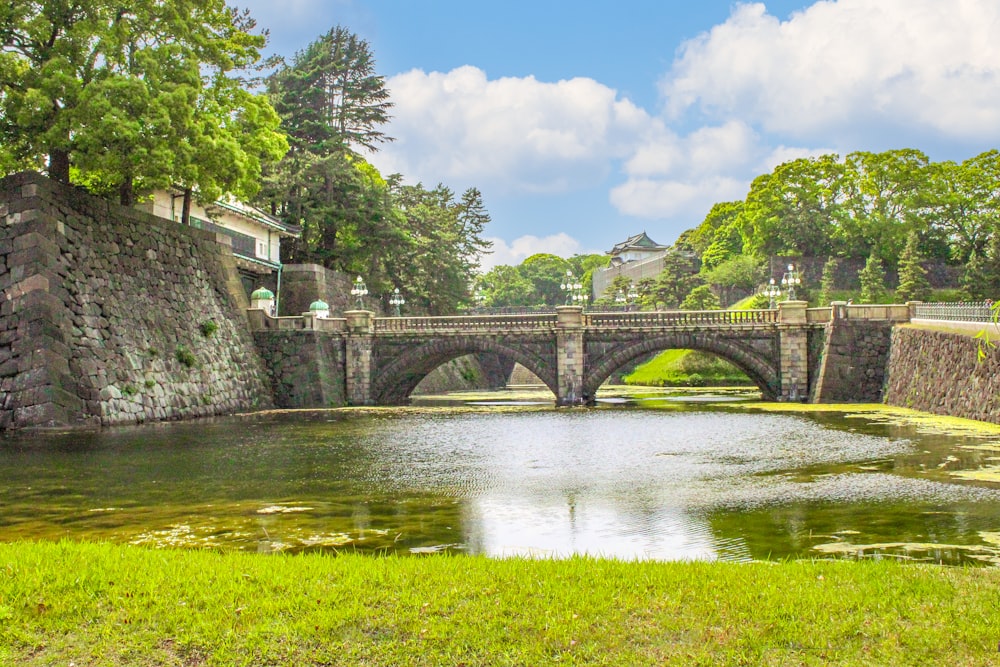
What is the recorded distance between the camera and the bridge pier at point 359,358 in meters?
50.7

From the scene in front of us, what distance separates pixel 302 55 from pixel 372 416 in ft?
131

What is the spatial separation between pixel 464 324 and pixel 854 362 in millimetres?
20787

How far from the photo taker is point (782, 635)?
7.09 meters

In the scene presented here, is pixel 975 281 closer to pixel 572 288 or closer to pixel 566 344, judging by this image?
pixel 572 288

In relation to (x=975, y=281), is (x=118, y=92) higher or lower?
higher

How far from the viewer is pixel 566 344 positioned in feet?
163

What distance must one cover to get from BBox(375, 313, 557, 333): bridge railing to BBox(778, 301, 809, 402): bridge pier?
40.5 ft

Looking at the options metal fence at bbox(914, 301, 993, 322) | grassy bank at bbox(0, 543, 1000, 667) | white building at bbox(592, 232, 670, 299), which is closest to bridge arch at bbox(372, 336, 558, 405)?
metal fence at bbox(914, 301, 993, 322)

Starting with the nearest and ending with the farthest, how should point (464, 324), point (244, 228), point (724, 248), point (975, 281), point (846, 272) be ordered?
1. point (464, 324)
2. point (244, 228)
3. point (975, 281)
4. point (846, 272)
5. point (724, 248)

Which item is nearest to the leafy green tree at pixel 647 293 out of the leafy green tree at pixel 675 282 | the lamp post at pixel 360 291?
the leafy green tree at pixel 675 282

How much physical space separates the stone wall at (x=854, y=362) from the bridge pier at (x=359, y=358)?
24.0 metres

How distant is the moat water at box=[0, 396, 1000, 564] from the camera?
500 inches

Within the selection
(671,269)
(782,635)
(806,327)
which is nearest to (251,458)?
(782,635)

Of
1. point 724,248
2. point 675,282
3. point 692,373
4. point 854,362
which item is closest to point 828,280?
point 675,282
